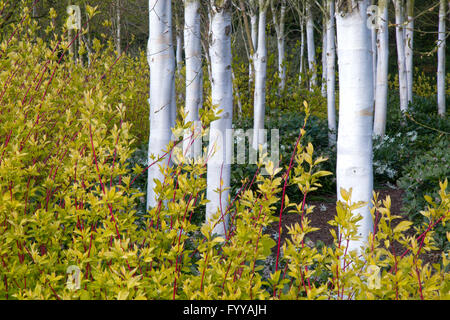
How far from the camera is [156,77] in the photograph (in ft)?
12.7

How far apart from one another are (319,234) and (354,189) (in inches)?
94.8

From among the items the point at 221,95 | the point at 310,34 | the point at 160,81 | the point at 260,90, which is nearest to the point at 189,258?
the point at 221,95

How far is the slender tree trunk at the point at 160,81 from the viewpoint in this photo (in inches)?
149

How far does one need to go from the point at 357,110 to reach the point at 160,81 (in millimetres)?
1988

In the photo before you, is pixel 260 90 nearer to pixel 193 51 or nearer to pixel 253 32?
pixel 193 51

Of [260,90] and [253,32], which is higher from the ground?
[253,32]

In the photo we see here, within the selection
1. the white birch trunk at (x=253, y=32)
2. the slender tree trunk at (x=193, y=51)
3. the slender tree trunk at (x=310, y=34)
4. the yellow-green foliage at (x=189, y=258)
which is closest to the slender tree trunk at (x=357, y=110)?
the yellow-green foliage at (x=189, y=258)

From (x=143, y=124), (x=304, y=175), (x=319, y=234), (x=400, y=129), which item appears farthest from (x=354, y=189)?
(x=400, y=129)

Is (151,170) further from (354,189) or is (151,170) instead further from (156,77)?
(354,189)

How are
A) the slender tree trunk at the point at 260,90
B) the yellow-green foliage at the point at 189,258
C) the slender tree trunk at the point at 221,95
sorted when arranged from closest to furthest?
1. the yellow-green foliage at the point at 189,258
2. the slender tree trunk at the point at 221,95
3. the slender tree trunk at the point at 260,90

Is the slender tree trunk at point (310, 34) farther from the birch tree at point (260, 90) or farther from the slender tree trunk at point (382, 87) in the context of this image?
the birch tree at point (260, 90)

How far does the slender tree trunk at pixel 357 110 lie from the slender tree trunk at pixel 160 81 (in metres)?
1.79

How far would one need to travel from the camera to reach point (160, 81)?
12.7ft

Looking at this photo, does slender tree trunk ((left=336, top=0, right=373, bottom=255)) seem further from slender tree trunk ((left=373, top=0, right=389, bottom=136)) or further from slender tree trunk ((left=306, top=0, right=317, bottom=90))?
slender tree trunk ((left=306, top=0, right=317, bottom=90))
